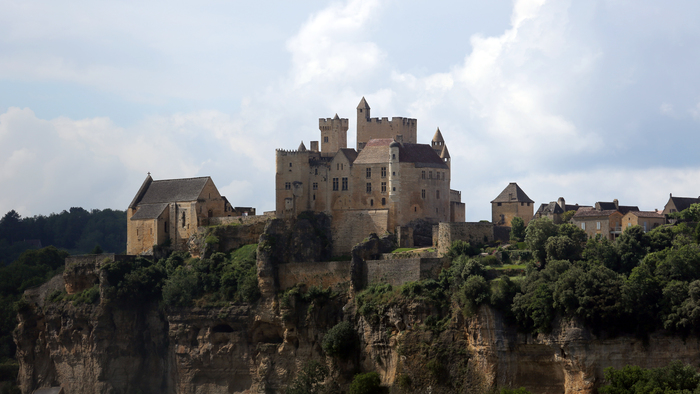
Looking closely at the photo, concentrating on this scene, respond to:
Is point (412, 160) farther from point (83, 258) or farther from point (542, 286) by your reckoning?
point (83, 258)

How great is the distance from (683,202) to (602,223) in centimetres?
913

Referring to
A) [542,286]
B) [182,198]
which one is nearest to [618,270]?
[542,286]

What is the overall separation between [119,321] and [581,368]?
145ft

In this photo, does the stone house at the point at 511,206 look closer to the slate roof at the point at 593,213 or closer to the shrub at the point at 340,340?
the slate roof at the point at 593,213

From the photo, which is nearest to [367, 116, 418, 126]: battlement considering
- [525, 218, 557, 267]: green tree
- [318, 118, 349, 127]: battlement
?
[318, 118, 349, 127]: battlement

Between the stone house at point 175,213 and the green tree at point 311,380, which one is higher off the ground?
the stone house at point 175,213

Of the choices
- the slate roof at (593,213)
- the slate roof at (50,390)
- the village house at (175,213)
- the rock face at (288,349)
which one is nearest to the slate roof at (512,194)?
the slate roof at (593,213)

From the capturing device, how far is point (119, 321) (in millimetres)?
98500

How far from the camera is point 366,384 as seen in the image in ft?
266

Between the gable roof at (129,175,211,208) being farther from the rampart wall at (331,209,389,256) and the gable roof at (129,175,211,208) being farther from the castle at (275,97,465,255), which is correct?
the rampart wall at (331,209,389,256)

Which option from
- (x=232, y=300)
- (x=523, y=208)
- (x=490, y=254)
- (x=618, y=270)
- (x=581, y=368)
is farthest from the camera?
(x=523, y=208)

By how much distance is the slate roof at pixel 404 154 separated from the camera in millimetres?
97500

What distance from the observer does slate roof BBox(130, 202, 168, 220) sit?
334ft

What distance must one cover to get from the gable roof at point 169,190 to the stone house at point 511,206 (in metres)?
27.4
